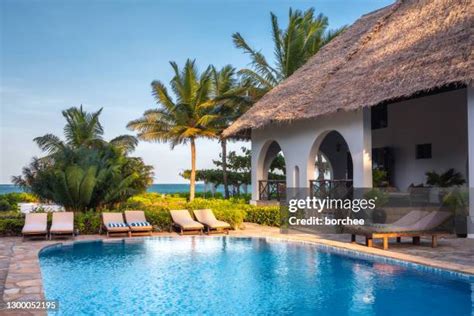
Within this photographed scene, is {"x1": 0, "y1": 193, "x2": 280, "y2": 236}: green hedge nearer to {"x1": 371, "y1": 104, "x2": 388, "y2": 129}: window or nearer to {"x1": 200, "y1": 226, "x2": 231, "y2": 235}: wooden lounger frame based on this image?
{"x1": 200, "y1": 226, "x2": 231, "y2": 235}: wooden lounger frame

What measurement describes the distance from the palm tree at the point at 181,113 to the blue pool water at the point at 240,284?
1116 centimetres

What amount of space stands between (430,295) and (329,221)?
6053mm

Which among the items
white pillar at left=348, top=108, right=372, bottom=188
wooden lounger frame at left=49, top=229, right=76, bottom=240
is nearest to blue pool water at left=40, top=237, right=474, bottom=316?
wooden lounger frame at left=49, top=229, right=76, bottom=240

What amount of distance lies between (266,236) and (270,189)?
6.26 m

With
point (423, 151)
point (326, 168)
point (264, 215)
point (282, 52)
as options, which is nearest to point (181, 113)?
point (282, 52)

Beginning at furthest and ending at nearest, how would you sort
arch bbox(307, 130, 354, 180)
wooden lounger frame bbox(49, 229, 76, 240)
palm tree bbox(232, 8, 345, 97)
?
palm tree bbox(232, 8, 345, 97), arch bbox(307, 130, 354, 180), wooden lounger frame bbox(49, 229, 76, 240)

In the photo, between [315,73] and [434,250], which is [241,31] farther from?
[434,250]

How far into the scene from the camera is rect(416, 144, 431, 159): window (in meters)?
15.9

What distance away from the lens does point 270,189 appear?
18.5 meters

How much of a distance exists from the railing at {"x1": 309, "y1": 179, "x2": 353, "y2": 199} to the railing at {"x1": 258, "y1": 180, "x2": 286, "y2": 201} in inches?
137

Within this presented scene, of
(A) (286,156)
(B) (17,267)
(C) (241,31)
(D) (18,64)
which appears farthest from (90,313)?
(C) (241,31)

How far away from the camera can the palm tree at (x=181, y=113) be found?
21688 millimetres

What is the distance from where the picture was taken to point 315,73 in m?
16.4

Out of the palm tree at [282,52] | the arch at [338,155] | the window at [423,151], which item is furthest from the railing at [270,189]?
the window at [423,151]
